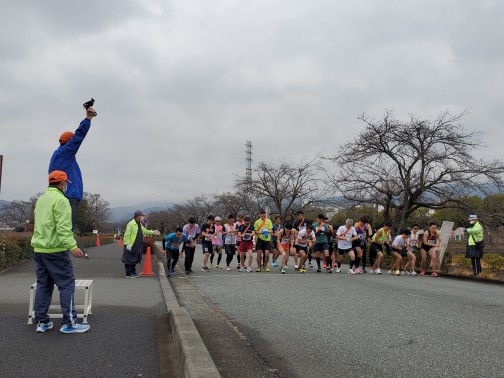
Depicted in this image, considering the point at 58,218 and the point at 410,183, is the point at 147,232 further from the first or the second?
the point at 410,183

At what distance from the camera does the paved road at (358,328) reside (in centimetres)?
415

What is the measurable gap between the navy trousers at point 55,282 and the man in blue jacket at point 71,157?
0.47 metres

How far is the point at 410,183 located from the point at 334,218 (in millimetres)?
34065

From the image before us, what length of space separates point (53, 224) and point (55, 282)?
0.66 meters

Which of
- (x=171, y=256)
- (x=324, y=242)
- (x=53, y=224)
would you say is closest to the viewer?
(x=53, y=224)

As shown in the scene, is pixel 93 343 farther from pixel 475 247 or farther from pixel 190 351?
pixel 475 247

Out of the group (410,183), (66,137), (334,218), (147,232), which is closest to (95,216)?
(334,218)

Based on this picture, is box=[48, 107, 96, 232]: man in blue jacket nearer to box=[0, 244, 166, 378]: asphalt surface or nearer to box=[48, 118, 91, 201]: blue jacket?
box=[48, 118, 91, 201]: blue jacket

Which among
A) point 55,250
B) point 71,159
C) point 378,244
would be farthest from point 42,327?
point 378,244

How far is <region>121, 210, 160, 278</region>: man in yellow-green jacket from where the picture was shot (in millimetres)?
11336

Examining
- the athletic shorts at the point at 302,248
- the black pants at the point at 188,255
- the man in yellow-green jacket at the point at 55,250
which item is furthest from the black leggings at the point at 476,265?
the man in yellow-green jacket at the point at 55,250

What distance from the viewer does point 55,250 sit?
4898 mm

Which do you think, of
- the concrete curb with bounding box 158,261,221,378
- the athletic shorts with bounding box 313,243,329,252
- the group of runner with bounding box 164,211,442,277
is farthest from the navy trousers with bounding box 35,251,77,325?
the athletic shorts with bounding box 313,243,329,252

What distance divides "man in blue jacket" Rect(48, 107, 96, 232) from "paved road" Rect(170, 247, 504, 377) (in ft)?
7.43
